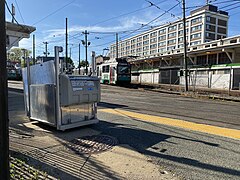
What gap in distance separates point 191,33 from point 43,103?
94.2 m

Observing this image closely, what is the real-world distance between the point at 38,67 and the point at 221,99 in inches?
611

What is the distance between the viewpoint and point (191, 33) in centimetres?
9056

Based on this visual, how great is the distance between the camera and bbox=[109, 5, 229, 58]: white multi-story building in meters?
83.7

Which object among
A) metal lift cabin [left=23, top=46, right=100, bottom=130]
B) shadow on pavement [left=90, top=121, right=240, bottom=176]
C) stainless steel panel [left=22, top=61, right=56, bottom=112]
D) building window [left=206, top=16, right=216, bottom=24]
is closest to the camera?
shadow on pavement [left=90, top=121, right=240, bottom=176]

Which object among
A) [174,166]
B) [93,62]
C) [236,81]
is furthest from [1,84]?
[236,81]

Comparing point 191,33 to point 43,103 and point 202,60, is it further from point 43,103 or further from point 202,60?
point 43,103

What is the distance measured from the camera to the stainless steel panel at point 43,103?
5926 mm

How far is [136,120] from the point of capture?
299 inches

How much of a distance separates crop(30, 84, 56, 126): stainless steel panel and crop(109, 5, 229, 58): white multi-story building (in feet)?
214

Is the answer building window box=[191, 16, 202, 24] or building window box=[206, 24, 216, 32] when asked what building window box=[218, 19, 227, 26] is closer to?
building window box=[206, 24, 216, 32]

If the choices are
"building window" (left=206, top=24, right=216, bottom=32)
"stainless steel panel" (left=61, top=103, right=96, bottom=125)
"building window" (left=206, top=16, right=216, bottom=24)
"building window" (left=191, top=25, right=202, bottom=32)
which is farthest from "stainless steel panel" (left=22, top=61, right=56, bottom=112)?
"building window" (left=191, top=25, right=202, bottom=32)

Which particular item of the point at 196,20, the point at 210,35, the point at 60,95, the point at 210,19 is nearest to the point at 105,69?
the point at 60,95

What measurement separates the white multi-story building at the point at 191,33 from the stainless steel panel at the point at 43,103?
6527 centimetres

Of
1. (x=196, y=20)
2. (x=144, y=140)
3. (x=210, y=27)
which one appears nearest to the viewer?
(x=144, y=140)
